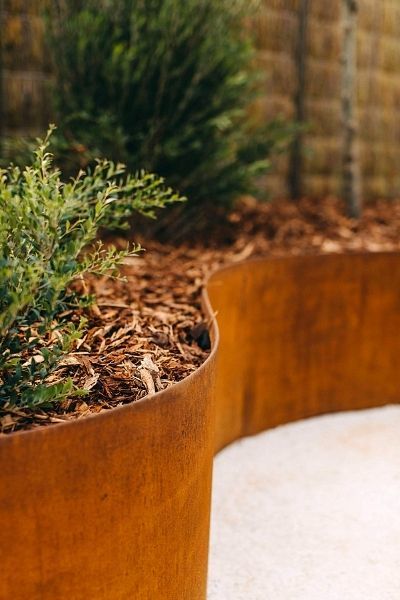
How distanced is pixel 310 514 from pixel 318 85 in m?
3.21

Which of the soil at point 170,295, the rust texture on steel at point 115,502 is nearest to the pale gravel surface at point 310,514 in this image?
the rust texture on steel at point 115,502

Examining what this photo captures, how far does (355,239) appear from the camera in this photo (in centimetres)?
482

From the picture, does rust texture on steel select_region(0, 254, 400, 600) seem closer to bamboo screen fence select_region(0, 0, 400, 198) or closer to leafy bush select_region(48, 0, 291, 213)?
leafy bush select_region(48, 0, 291, 213)

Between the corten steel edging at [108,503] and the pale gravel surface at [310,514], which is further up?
the corten steel edging at [108,503]

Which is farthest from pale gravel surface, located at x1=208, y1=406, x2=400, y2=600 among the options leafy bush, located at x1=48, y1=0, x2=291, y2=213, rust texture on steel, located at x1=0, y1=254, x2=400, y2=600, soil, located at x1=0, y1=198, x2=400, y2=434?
leafy bush, located at x1=48, y1=0, x2=291, y2=213

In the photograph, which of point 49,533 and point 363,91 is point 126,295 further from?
point 363,91

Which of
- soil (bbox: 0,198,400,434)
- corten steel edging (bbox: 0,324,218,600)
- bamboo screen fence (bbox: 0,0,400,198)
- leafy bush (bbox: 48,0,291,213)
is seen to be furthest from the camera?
bamboo screen fence (bbox: 0,0,400,198)

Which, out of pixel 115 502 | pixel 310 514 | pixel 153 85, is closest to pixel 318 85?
pixel 153 85

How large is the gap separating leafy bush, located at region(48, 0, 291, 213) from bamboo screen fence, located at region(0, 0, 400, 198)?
22cm

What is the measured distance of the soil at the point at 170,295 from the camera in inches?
86.4

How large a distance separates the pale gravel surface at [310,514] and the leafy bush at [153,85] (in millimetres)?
1392

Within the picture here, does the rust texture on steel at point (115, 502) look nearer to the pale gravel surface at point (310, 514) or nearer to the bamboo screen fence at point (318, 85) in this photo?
the pale gravel surface at point (310, 514)

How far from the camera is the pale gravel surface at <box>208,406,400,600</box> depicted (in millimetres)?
2785

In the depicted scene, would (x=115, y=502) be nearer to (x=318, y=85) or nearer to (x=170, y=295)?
(x=170, y=295)
